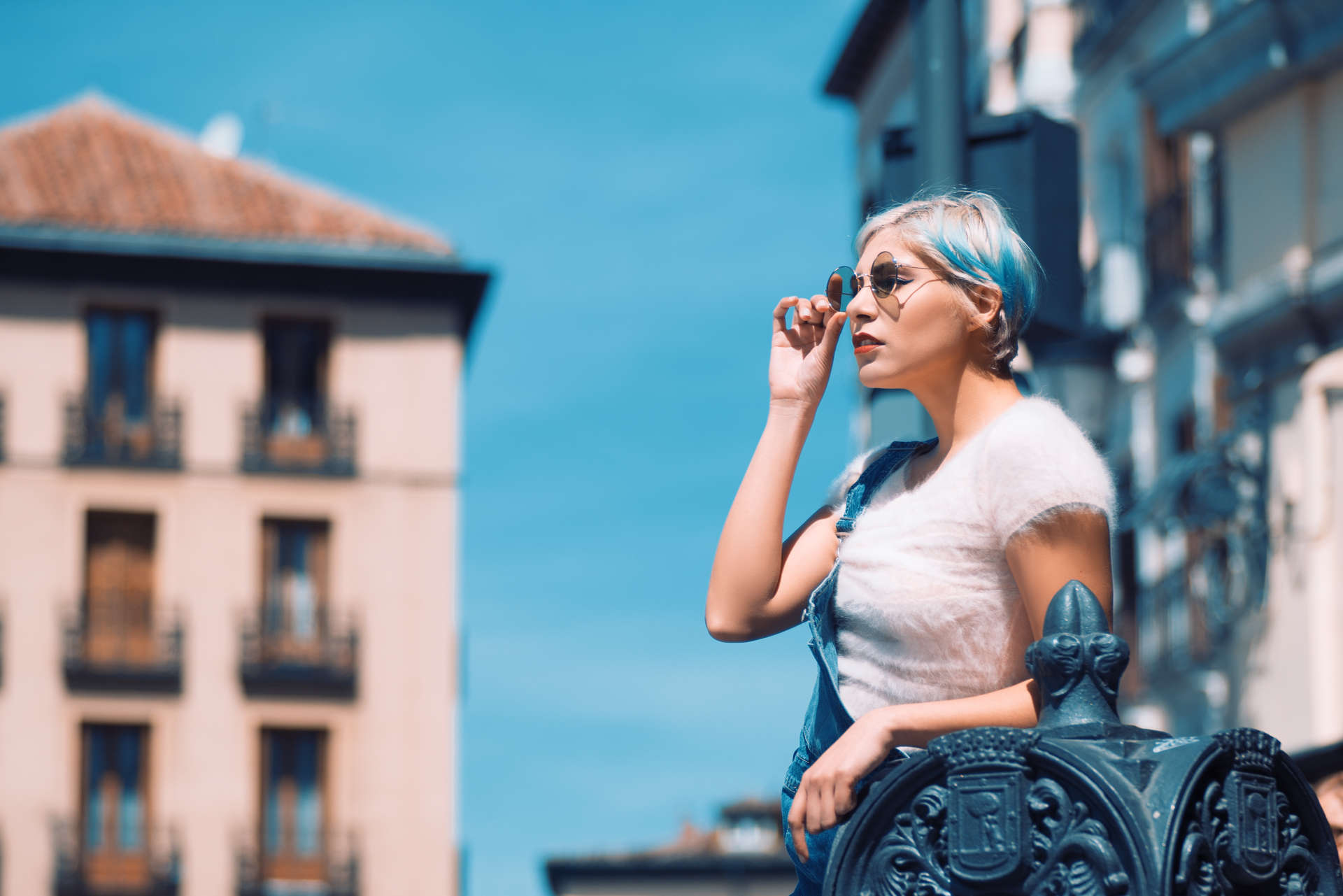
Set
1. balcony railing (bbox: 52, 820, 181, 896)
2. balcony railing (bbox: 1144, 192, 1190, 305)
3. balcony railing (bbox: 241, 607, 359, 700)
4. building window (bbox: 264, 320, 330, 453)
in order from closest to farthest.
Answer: balcony railing (bbox: 1144, 192, 1190, 305) → balcony railing (bbox: 52, 820, 181, 896) → balcony railing (bbox: 241, 607, 359, 700) → building window (bbox: 264, 320, 330, 453)

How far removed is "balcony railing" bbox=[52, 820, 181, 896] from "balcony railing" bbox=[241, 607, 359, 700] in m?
2.77

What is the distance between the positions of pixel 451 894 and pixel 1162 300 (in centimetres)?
1885

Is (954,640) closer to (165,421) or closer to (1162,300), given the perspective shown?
(1162,300)

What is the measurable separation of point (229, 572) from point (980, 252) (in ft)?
105

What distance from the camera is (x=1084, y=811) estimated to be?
95.4 inches

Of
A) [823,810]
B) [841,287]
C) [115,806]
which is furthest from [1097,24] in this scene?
[115,806]

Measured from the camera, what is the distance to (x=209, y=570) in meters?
34.0

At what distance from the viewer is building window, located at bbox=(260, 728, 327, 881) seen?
3306 cm

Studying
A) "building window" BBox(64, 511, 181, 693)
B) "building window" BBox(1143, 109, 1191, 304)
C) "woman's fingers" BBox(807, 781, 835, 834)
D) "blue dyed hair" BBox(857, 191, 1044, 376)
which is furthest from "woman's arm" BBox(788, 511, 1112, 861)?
"building window" BBox(64, 511, 181, 693)

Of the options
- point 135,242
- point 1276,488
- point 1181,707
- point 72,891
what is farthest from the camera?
point 135,242

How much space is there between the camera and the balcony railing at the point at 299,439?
34.7m

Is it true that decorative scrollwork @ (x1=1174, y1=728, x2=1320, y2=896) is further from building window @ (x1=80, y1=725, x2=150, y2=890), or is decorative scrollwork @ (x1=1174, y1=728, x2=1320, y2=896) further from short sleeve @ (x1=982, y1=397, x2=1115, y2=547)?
building window @ (x1=80, y1=725, x2=150, y2=890)

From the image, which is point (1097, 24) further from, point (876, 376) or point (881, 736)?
point (881, 736)

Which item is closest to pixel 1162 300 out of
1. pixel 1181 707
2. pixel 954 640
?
pixel 1181 707
